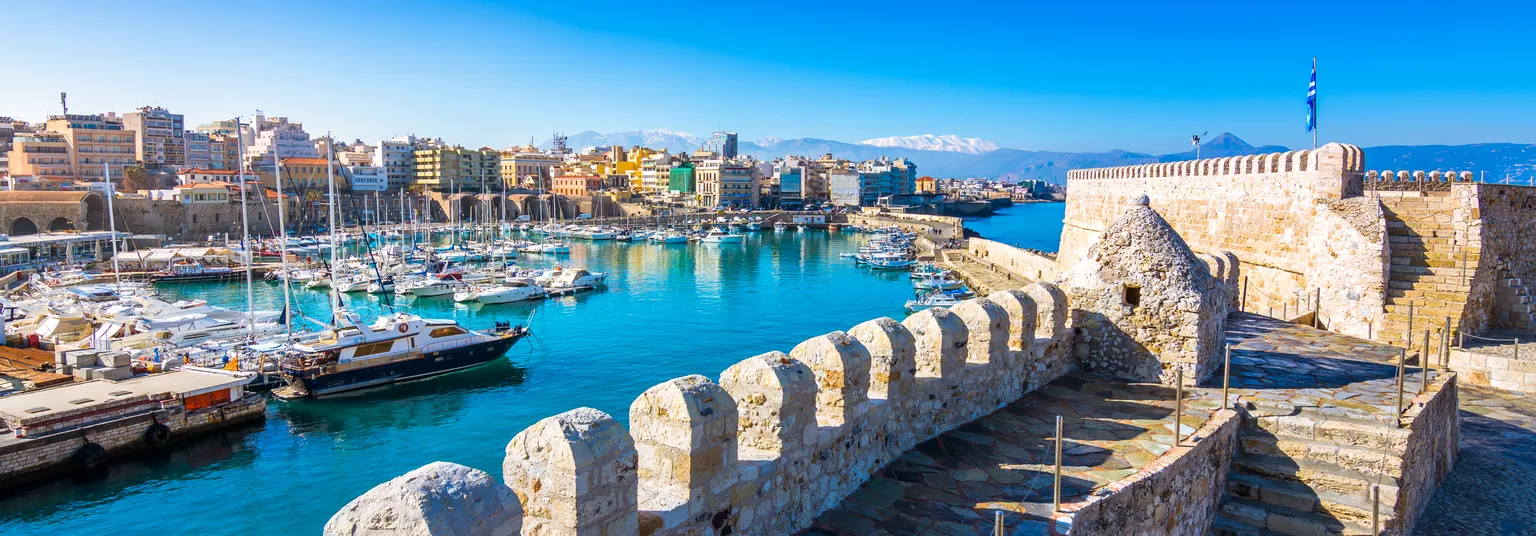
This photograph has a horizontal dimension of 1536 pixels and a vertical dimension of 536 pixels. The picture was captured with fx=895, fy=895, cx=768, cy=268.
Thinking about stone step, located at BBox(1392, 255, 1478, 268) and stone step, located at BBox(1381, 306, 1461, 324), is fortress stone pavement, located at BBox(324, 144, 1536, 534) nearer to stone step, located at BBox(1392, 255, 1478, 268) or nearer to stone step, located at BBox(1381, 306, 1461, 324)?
stone step, located at BBox(1381, 306, 1461, 324)

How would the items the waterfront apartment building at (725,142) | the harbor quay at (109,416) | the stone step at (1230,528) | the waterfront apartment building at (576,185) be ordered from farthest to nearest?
the waterfront apartment building at (725,142) < the waterfront apartment building at (576,185) < the harbor quay at (109,416) < the stone step at (1230,528)

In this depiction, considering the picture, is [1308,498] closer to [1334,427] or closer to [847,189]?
[1334,427]

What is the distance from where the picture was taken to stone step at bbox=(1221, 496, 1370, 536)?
713 centimetres

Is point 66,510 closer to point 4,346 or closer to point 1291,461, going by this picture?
point 4,346

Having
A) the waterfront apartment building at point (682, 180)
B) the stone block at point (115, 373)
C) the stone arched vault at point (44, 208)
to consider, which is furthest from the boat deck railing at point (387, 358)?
the waterfront apartment building at point (682, 180)

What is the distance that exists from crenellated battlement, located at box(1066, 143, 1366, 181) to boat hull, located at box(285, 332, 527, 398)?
67.5ft

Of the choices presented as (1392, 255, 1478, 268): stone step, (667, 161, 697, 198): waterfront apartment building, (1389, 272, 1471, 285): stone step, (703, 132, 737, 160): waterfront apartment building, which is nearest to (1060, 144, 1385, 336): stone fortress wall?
(1389, 272, 1471, 285): stone step

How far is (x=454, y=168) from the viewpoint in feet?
357

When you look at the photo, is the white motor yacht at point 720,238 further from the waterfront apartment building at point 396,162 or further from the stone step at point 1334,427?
the stone step at point 1334,427

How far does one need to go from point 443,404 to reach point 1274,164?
70.2 feet

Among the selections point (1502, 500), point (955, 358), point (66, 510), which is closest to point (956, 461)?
point (955, 358)

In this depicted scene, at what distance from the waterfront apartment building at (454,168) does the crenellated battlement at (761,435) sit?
103917 millimetres

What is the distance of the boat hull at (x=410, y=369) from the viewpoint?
2516 centimetres

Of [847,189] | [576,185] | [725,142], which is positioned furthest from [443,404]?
[725,142]
